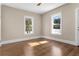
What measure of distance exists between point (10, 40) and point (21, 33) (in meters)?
0.90

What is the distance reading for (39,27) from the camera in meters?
6.55

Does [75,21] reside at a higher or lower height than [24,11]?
lower

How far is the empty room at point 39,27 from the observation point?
3.68m

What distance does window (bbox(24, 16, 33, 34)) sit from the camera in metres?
5.49

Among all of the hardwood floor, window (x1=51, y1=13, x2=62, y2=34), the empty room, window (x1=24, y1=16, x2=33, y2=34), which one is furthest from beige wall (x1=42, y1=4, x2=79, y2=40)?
window (x1=24, y1=16, x2=33, y2=34)

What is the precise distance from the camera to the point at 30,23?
5840mm

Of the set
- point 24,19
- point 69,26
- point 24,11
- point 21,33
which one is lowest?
point 21,33

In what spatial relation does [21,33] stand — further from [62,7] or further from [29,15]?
[62,7]

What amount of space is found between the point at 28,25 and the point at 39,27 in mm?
1184

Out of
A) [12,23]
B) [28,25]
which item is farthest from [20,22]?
[28,25]

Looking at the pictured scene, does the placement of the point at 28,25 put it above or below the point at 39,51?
above

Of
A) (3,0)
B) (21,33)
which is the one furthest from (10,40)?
(3,0)

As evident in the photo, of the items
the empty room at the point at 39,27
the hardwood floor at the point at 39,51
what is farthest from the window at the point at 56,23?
the hardwood floor at the point at 39,51

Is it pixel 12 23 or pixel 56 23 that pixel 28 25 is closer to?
pixel 12 23
